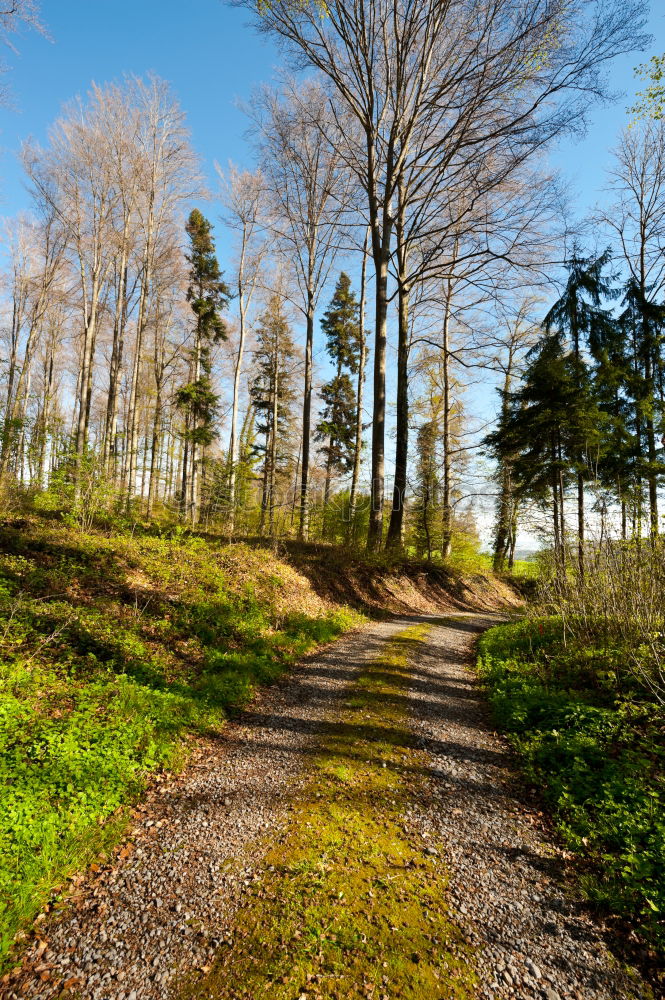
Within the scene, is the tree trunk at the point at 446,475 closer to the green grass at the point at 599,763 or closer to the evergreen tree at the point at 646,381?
the evergreen tree at the point at 646,381

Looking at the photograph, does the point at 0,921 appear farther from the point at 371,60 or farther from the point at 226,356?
the point at 226,356

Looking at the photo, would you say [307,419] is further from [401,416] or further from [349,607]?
[349,607]

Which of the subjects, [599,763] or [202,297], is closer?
[599,763]

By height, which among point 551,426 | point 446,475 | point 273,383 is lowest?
point 446,475

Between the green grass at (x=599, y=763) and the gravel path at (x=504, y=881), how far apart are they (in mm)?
249

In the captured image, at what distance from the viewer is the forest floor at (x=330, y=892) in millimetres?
1939

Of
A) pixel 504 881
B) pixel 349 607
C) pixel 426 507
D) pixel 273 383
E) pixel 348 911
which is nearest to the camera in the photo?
pixel 348 911

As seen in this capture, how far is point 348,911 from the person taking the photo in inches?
90.2

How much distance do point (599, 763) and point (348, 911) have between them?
9.16 feet

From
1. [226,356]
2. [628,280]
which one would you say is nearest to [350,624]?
[628,280]

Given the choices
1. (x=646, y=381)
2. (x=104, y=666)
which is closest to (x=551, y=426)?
(x=646, y=381)

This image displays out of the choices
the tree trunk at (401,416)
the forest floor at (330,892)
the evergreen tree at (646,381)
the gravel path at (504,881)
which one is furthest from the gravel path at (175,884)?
the evergreen tree at (646,381)

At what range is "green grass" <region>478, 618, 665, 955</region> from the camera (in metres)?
2.56

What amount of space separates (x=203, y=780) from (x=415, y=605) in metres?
10.7
